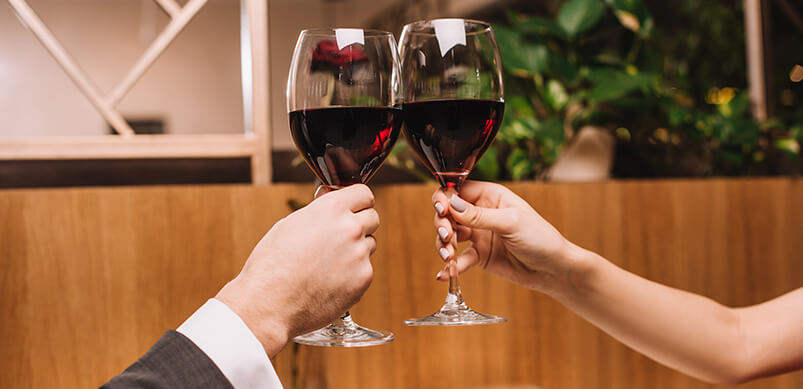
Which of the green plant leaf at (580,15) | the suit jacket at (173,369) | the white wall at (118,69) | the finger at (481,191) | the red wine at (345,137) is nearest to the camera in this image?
the suit jacket at (173,369)

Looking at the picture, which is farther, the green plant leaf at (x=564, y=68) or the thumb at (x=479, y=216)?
the green plant leaf at (x=564, y=68)

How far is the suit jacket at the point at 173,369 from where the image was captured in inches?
24.3

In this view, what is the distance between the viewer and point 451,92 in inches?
29.3

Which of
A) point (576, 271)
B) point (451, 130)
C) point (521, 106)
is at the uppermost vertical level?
point (521, 106)

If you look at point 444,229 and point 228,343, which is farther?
point 444,229

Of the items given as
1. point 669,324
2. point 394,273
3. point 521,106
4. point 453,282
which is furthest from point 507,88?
point 453,282

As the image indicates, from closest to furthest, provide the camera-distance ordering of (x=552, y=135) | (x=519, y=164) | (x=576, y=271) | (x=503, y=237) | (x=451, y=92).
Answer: (x=451, y=92) → (x=503, y=237) → (x=576, y=271) → (x=552, y=135) → (x=519, y=164)

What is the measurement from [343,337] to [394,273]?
772 mm

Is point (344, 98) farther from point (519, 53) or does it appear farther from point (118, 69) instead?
point (519, 53)

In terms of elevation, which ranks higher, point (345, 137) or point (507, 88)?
point (507, 88)

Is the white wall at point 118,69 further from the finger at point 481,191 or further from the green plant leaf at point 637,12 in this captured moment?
the green plant leaf at point 637,12

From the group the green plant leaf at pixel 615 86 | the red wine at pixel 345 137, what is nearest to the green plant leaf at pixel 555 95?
the green plant leaf at pixel 615 86

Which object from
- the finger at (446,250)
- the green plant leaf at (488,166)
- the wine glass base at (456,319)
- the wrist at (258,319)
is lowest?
the wine glass base at (456,319)

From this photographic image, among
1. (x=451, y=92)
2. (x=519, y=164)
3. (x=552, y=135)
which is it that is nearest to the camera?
(x=451, y=92)
